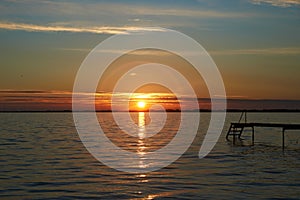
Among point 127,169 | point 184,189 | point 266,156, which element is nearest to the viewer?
point 184,189

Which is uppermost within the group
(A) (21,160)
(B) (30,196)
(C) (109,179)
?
(A) (21,160)

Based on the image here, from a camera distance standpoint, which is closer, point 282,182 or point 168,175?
point 282,182

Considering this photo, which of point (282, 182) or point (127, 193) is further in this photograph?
point (282, 182)

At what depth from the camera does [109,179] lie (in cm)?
2688

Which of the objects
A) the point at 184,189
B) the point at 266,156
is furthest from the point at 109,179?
the point at 266,156

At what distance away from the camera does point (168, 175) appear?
28.5m

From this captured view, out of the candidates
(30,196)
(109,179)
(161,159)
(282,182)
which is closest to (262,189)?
(282,182)

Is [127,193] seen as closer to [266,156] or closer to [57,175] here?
[57,175]

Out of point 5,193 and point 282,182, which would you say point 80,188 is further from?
point 282,182

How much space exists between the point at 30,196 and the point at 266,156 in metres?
24.5

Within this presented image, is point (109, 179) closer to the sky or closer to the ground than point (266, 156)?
closer to the ground

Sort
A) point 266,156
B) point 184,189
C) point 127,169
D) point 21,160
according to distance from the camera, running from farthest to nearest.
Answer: point 266,156
point 21,160
point 127,169
point 184,189

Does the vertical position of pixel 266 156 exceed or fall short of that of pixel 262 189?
it exceeds it

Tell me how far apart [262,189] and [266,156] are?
17515 mm
